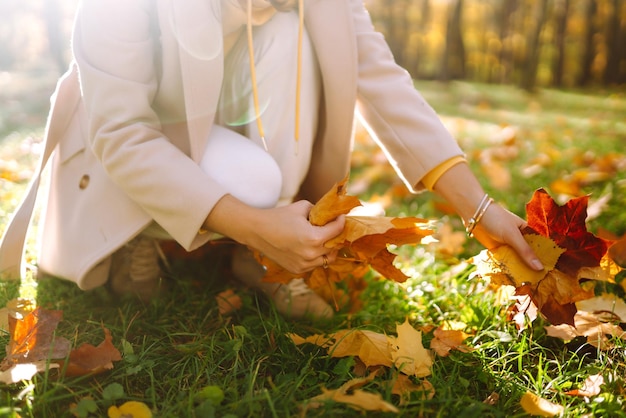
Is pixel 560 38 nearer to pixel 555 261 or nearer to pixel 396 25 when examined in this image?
pixel 396 25

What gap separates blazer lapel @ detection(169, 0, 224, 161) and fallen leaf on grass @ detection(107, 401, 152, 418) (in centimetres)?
54

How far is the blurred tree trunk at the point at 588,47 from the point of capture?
1316 cm

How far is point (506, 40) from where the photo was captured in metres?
15.4

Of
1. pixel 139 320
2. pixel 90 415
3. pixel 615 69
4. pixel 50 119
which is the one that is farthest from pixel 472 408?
pixel 615 69

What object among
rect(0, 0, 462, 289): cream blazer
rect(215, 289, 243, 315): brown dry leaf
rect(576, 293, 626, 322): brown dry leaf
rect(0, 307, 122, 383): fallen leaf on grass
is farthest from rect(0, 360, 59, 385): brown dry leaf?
rect(576, 293, 626, 322): brown dry leaf

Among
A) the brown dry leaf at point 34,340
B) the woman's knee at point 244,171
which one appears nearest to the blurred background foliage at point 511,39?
the woman's knee at point 244,171

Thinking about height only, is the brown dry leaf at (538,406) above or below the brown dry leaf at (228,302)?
above

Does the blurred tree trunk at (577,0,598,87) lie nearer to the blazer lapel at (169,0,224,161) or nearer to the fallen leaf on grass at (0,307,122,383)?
the blazer lapel at (169,0,224,161)

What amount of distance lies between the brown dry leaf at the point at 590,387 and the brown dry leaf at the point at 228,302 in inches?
29.3

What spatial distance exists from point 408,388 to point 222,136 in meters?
0.70

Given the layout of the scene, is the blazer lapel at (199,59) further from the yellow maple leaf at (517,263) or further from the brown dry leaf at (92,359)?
the yellow maple leaf at (517,263)

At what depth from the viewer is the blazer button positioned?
1.37m

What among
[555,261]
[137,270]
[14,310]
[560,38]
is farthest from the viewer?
[560,38]

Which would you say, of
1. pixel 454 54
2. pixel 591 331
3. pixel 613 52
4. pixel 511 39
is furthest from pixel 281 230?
pixel 454 54
